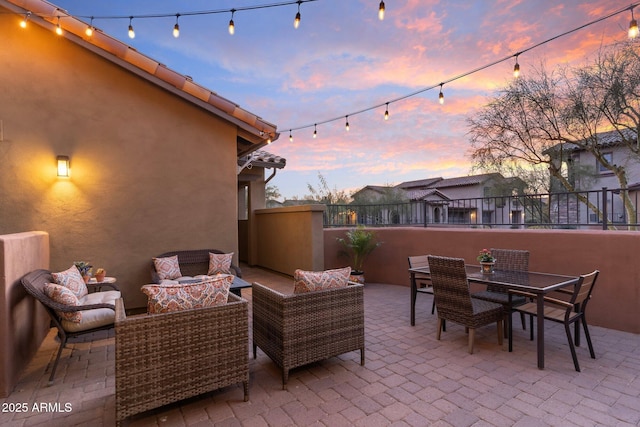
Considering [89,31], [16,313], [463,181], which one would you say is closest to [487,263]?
[16,313]

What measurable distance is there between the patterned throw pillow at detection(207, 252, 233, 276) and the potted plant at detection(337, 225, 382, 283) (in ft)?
9.05

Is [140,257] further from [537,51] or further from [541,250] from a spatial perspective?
[537,51]

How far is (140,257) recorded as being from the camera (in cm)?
538

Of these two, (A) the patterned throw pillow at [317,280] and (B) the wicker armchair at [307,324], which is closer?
(B) the wicker armchair at [307,324]

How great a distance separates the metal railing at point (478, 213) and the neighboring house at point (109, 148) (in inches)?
127

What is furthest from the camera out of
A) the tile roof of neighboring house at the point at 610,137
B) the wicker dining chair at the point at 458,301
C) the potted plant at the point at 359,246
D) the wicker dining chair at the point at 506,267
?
the tile roof of neighboring house at the point at 610,137

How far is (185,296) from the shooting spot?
258cm

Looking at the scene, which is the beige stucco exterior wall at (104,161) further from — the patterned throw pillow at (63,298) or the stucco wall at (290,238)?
the patterned throw pillow at (63,298)

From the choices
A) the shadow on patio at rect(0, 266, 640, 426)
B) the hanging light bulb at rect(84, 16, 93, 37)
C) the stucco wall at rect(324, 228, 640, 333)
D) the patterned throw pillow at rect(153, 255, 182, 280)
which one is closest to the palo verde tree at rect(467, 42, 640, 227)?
the stucco wall at rect(324, 228, 640, 333)

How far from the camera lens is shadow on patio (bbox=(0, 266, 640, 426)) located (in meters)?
2.43

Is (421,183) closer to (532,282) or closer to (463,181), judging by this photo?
(463,181)

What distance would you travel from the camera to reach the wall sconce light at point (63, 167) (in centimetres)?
482

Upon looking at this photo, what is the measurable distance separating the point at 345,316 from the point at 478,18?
623 cm

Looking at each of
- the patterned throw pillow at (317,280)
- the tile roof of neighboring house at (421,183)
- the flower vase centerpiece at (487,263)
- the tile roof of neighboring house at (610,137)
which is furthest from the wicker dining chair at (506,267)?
the tile roof of neighboring house at (421,183)
